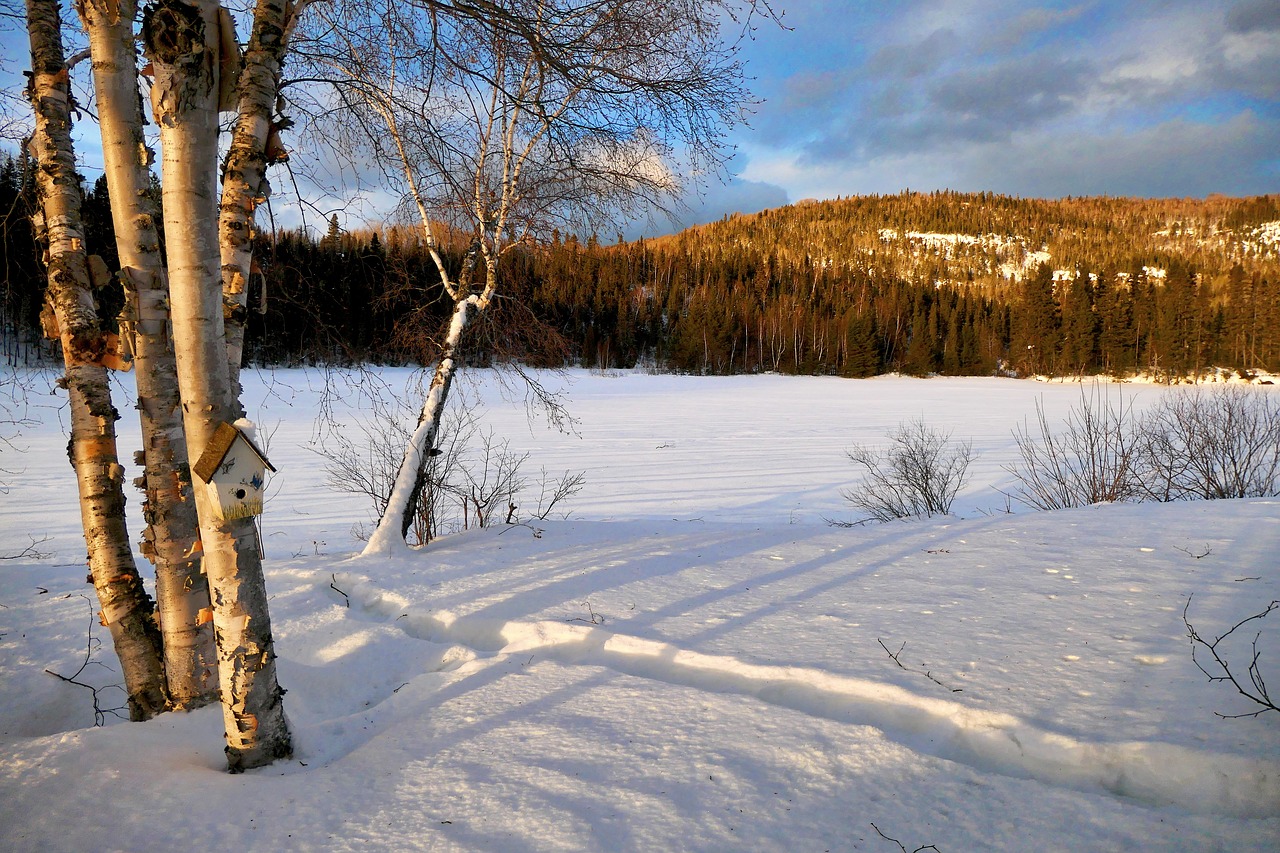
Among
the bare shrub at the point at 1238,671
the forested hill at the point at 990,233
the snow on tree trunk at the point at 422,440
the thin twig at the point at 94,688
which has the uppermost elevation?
the forested hill at the point at 990,233

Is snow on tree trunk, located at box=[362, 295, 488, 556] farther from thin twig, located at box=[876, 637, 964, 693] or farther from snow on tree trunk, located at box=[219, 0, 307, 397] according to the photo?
thin twig, located at box=[876, 637, 964, 693]

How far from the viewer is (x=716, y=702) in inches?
107

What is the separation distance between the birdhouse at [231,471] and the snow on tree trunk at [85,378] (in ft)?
4.18

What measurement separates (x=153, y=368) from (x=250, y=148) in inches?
39.9

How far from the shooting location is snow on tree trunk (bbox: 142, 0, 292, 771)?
1.96 metres

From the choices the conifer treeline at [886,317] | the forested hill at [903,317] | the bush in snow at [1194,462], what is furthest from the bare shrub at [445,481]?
the forested hill at [903,317]

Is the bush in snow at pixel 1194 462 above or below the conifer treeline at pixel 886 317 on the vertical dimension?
below

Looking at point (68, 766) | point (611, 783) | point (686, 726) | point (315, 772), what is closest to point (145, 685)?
point (68, 766)

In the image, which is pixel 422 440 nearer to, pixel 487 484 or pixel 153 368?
pixel 153 368

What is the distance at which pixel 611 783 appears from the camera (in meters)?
2.16

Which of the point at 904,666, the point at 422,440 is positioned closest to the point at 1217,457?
the point at 904,666

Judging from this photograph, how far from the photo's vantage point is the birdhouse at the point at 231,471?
6.55 feet

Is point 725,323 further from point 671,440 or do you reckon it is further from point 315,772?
point 315,772

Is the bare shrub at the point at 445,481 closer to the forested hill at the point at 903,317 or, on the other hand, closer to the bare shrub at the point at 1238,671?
the bare shrub at the point at 1238,671
